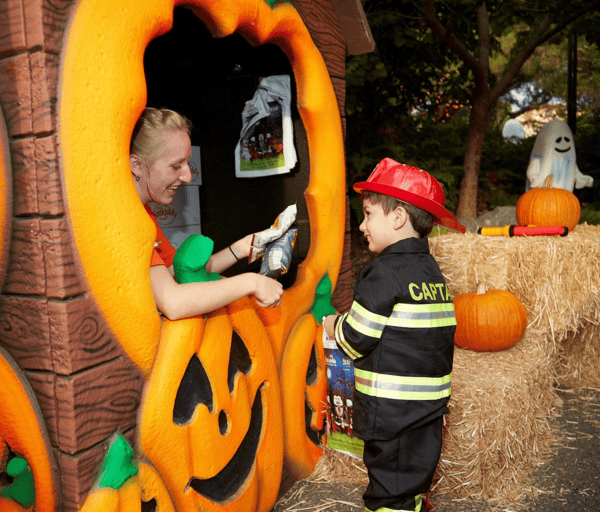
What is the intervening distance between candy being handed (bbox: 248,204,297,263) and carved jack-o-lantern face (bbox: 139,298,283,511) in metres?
0.30

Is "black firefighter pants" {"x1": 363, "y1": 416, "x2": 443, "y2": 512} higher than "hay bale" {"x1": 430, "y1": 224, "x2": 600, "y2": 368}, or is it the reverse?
"hay bale" {"x1": 430, "y1": 224, "x2": 600, "y2": 368}

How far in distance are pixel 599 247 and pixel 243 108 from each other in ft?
11.1

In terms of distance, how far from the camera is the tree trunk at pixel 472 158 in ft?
26.0

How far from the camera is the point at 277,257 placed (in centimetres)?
234

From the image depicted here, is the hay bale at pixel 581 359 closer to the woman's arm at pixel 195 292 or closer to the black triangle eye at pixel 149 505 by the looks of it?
the woman's arm at pixel 195 292

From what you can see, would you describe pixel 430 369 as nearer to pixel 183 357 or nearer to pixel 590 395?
pixel 183 357

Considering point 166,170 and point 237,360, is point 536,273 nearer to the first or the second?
point 237,360

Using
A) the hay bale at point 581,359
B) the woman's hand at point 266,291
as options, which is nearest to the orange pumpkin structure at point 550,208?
the hay bale at point 581,359

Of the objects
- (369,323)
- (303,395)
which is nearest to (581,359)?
(303,395)

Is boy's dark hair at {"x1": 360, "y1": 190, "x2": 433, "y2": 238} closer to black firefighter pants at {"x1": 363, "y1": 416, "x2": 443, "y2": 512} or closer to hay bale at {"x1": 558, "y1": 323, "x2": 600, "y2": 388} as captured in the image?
black firefighter pants at {"x1": 363, "y1": 416, "x2": 443, "y2": 512}

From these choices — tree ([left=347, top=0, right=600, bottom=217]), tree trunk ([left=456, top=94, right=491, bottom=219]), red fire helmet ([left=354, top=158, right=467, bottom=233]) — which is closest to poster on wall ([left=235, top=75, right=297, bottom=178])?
red fire helmet ([left=354, top=158, right=467, bottom=233])

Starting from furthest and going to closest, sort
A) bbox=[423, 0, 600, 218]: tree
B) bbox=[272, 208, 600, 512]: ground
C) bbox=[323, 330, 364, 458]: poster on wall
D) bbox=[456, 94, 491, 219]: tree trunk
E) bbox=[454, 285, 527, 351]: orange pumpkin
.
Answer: bbox=[456, 94, 491, 219]: tree trunk, bbox=[423, 0, 600, 218]: tree, bbox=[454, 285, 527, 351]: orange pumpkin, bbox=[323, 330, 364, 458]: poster on wall, bbox=[272, 208, 600, 512]: ground

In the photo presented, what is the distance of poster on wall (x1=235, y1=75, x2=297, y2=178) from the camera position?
9.73 feet

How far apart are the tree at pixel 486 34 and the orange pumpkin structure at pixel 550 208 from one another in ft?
8.22
